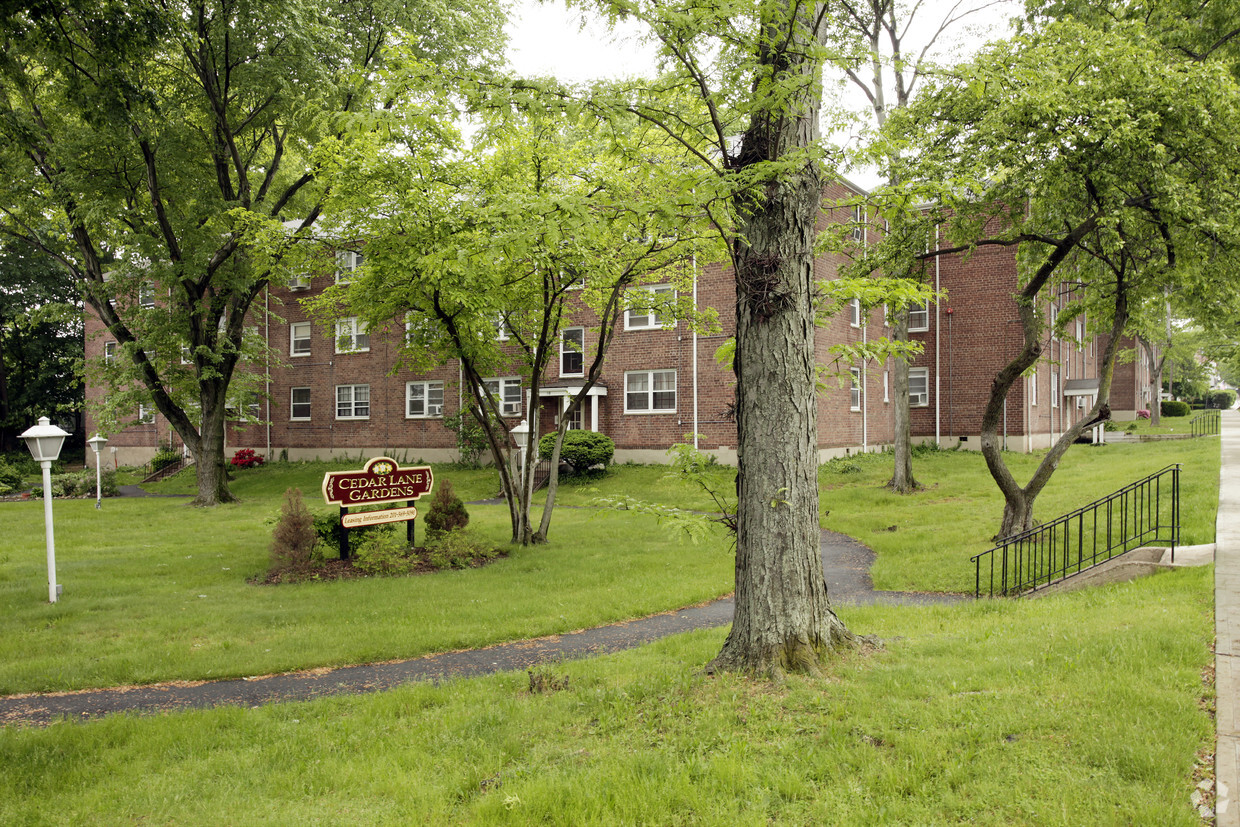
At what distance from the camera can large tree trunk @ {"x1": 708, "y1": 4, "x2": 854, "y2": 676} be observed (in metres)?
5.98

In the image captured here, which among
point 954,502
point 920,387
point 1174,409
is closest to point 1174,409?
point 1174,409

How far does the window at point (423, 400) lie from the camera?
3241cm

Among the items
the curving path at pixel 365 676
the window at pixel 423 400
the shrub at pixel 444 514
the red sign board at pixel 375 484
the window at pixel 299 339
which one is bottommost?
the curving path at pixel 365 676

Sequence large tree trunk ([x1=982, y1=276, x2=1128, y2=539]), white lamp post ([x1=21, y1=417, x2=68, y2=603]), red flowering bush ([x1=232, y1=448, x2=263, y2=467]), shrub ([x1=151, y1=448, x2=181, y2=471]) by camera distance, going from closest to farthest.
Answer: white lamp post ([x1=21, y1=417, x2=68, y2=603]) < large tree trunk ([x1=982, y1=276, x2=1128, y2=539]) < red flowering bush ([x1=232, y1=448, x2=263, y2=467]) < shrub ([x1=151, y1=448, x2=181, y2=471])

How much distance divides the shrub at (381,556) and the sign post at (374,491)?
1.01ft

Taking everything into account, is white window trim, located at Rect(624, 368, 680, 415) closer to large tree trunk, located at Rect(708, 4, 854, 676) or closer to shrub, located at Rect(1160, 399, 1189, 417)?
large tree trunk, located at Rect(708, 4, 854, 676)

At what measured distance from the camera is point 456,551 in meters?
13.7

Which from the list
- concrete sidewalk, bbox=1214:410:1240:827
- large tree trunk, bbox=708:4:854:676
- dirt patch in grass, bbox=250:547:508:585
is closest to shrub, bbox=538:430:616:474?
dirt patch in grass, bbox=250:547:508:585

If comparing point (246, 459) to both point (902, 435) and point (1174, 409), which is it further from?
point (1174, 409)

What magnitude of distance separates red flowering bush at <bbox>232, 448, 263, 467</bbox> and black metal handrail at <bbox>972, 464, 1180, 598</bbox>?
32.5 metres

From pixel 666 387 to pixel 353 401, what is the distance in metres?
15.6

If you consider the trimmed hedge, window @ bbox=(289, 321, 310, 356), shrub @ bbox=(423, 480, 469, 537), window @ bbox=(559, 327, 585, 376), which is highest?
window @ bbox=(289, 321, 310, 356)

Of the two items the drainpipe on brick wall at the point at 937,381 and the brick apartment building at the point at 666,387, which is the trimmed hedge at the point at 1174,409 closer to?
the brick apartment building at the point at 666,387

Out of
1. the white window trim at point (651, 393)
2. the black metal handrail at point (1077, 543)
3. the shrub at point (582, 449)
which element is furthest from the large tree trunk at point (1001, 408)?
the shrub at point (582, 449)
